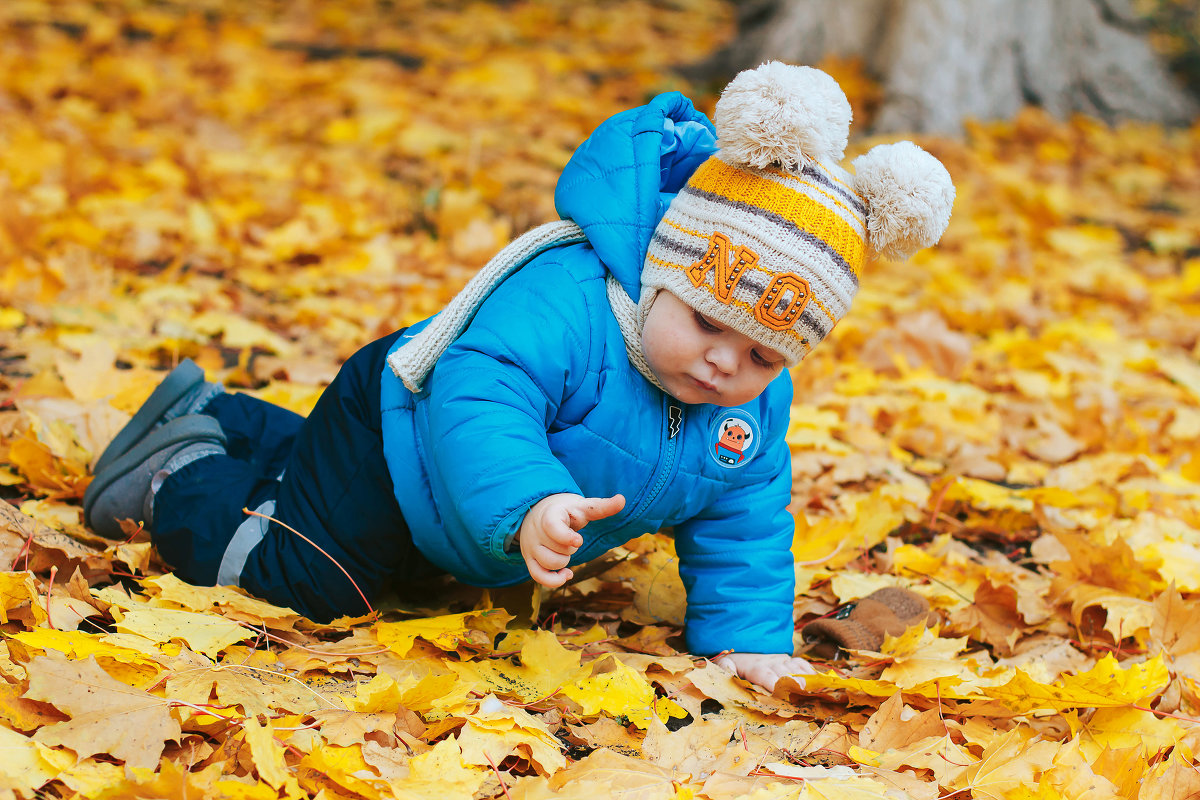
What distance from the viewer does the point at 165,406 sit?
2158 mm

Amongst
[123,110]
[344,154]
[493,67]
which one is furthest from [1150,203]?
[123,110]

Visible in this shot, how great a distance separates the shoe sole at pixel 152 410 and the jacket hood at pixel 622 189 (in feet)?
3.11

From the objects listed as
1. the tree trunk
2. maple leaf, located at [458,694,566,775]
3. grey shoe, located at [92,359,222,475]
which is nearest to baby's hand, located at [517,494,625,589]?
maple leaf, located at [458,694,566,775]

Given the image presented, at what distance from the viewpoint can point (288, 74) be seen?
225 inches

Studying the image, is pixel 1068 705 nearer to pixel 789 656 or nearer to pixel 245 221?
pixel 789 656

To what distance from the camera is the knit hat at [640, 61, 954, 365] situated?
1501 mm

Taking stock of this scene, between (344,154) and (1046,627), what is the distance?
381 centimetres

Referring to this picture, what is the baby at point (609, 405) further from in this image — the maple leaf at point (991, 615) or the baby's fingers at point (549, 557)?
the maple leaf at point (991, 615)

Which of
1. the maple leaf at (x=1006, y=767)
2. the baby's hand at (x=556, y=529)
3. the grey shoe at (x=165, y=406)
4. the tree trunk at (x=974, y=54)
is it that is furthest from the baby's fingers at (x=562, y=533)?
the tree trunk at (x=974, y=54)

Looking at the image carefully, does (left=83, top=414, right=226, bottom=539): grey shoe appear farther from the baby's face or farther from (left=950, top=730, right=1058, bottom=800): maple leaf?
(left=950, top=730, right=1058, bottom=800): maple leaf

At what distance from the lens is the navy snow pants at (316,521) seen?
186 cm

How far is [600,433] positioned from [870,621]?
0.70 metres

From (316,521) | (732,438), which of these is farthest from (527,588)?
(732,438)

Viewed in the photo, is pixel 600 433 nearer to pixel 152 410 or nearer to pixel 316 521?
pixel 316 521
